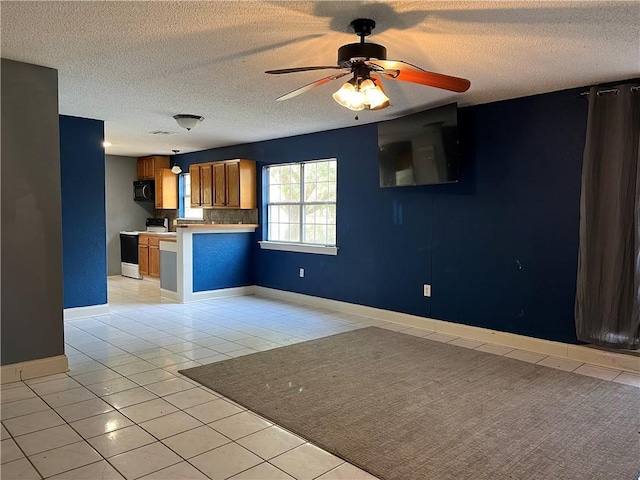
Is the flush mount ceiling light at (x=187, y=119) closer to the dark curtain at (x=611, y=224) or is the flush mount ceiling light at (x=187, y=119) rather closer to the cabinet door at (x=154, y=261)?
the cabinet door at (x=154, y=261)

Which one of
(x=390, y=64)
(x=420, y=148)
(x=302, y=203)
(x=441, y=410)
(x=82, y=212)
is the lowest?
(x=441, y=410)

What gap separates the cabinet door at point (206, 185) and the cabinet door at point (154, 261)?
3.77 ft

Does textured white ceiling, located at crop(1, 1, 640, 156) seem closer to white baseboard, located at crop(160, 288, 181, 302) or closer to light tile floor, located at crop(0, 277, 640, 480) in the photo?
light tile floor, located at crop(0, 277, 640, 480)

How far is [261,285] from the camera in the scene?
6852mm

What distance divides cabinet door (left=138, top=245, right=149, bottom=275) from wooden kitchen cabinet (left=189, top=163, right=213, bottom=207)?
3.81 feet

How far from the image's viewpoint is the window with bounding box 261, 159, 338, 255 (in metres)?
6.02

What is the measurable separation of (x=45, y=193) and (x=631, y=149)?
168 inches

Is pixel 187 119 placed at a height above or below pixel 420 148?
above

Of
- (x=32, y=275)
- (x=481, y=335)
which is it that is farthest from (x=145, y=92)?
(x=481, y=335)

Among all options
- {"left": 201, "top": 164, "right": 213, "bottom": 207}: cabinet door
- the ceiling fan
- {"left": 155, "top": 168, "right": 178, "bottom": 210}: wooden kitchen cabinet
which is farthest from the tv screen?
{"left": 155, "top": 168, "right": 178, "bottom": 210}: wooden kitchen cabinet

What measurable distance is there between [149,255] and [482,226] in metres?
5.63

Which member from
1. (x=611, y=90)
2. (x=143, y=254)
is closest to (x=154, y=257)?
(x=143, y=254)

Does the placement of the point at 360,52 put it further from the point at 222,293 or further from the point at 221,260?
the point at 222,293

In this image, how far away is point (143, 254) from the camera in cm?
802
